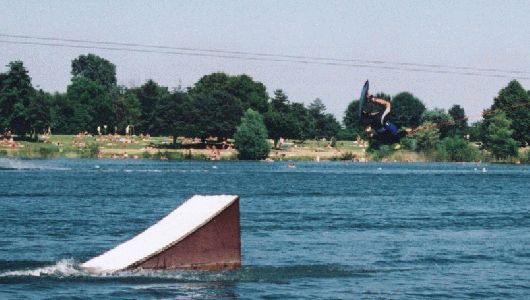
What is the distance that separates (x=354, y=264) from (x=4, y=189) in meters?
101

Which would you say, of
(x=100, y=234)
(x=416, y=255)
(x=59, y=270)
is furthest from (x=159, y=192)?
(x=59, y=270)

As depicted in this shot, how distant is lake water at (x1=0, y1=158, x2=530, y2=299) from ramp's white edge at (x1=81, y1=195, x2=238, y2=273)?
1.08 m

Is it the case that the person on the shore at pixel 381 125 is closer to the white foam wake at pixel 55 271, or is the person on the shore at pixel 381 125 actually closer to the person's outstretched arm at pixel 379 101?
the person's outstretched arm at pixel 379 101

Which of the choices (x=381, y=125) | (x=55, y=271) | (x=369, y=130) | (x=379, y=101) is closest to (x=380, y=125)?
(x=381, y=125)

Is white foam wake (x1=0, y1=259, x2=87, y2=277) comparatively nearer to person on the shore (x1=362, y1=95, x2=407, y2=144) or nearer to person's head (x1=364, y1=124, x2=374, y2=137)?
person's head (x1=364, y1=124, x2=374, y2=137)

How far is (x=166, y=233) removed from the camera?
165 ft

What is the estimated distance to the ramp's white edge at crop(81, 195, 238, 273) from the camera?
48.7 metres

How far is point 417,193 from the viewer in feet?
514

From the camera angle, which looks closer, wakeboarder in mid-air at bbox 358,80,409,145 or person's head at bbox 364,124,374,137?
wakeboarder in mid-air at bbox 358,80,409,145

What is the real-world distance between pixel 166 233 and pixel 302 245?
68.4 ft

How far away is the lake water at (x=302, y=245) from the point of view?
48938 millimetres

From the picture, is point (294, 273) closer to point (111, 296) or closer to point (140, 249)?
point (140, 249)

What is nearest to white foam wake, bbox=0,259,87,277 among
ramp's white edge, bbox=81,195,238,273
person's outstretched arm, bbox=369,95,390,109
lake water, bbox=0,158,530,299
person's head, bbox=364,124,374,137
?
lake water, bbox=0,158,530,299

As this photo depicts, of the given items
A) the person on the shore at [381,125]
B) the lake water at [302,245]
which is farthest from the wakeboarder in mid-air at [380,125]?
the lake water at [302,245]
